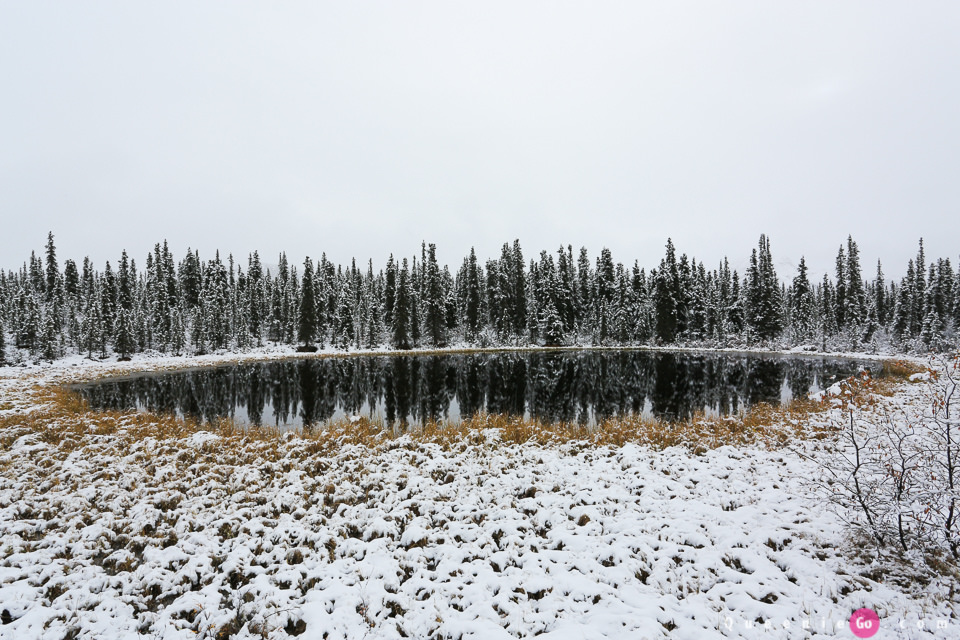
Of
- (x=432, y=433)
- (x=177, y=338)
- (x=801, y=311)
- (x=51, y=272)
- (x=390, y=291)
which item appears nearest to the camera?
(x=432, y=433)

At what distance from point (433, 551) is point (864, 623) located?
574 centimetres

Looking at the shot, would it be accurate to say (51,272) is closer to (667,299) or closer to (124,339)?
(124,339)

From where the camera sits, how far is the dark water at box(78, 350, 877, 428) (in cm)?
2073

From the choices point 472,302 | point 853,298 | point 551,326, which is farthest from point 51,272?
point 853,298

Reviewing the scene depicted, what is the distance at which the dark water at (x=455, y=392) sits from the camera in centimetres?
2073

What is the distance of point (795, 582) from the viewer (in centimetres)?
578

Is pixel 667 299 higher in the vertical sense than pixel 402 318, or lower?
higher

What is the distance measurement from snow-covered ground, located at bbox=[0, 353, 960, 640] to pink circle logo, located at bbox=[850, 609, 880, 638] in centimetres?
7

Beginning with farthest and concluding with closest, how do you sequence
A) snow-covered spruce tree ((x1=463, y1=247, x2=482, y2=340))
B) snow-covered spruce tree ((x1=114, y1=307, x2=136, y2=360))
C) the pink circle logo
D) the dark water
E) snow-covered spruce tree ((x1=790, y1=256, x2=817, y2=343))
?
snow-covered spruce tree ((x1=463, y1=247, x2=482, y2=340))
snow-covered spruce tree ((x1=790, y1=256, x2=817, y2=343))
snow-covered spruce tree ((x1=114, y1=307, x2=136, y2=360))
the dark water
the pink circle logo

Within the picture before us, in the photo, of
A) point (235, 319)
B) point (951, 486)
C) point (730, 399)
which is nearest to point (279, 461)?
point (951, 486)

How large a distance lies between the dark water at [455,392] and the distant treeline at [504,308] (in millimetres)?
35840

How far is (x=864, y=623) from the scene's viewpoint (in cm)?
492

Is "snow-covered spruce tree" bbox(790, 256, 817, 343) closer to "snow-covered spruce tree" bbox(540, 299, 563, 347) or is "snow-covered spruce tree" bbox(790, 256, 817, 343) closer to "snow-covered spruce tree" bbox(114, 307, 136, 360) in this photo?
"snow-covered spruce tree" bbox(540, 299, 563, 347)

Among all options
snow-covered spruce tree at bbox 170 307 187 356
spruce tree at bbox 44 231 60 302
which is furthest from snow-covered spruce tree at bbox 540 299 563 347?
spruce tree at bbox 44 231 60 302
